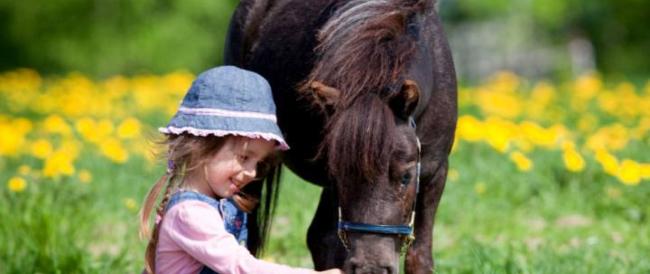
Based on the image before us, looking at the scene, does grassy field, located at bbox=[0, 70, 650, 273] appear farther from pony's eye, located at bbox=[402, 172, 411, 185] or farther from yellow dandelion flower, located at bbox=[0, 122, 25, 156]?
pony's eye, located at bbox=[402, 172, 411, 185]

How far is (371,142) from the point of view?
10.2ft

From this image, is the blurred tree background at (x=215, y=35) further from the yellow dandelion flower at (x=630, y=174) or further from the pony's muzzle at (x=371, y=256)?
the pony's muzzle at (x=371, y=256)

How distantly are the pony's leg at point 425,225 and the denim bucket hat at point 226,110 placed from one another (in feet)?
3.21

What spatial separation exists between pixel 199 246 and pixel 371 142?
24.0 inches

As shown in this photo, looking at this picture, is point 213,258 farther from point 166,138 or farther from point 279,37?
A: point 279,37

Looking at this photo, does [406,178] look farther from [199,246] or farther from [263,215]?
[263,215]

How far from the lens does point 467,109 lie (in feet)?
36.0

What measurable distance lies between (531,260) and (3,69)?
2361cm

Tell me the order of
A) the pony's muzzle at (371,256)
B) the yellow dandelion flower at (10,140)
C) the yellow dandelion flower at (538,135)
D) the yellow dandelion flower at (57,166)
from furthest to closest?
1. the yellow dandelion flower at (10,140)
2. the yellow dandelion flower at (538,135)
3. the yellow dandelion flower at (57,166)
4. the pony's muzzle at (371,256)

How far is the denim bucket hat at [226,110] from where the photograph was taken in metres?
3.30

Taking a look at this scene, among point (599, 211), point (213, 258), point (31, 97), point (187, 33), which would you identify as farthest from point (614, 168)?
point (187, 33)

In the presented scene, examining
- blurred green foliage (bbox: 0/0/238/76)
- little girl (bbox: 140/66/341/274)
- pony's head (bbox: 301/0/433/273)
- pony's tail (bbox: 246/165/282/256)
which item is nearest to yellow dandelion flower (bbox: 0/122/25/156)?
pony's tail (bbox: 246/165/282/256)

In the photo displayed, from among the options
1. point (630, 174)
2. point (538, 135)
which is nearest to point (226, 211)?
point (630, 174)

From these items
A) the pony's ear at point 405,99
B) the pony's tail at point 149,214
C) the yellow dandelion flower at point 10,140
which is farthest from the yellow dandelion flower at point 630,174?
the yellow dandelion flower at point 10,140
